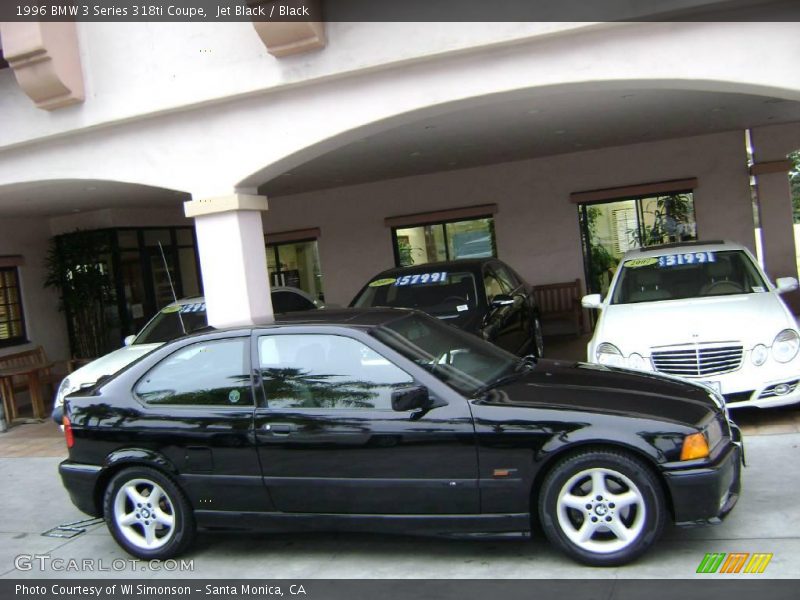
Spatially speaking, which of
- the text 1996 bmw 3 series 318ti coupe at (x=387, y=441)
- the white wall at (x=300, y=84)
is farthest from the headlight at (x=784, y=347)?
the white wall at (x=300, y=84)

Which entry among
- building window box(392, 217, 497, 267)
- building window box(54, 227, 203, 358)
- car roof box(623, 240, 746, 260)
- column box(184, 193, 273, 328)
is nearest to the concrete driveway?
car roof box(623, 240, 746, 260)

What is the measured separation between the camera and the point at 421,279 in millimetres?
9008

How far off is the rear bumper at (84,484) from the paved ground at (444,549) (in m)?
0.42

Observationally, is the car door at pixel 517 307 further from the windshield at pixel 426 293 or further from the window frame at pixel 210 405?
the window frame at pixel 210 405

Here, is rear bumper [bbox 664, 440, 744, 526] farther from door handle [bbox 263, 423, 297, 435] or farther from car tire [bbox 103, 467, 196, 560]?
car tire [bbox 103, 467, 196, 560]

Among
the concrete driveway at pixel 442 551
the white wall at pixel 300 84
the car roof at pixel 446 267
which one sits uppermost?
the white wall at pixel 300 84

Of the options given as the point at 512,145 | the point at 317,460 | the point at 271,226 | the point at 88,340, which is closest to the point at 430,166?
the point at 512,145

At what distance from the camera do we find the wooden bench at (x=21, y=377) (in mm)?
10656

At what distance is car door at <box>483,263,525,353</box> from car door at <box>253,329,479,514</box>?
11.5ft

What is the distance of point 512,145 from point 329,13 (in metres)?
4.95

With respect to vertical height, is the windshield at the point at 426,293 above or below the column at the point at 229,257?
below

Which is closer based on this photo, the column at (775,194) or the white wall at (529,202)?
the column at (775,194)

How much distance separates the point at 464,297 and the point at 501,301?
44cm

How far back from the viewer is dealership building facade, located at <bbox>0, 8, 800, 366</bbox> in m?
6.50
